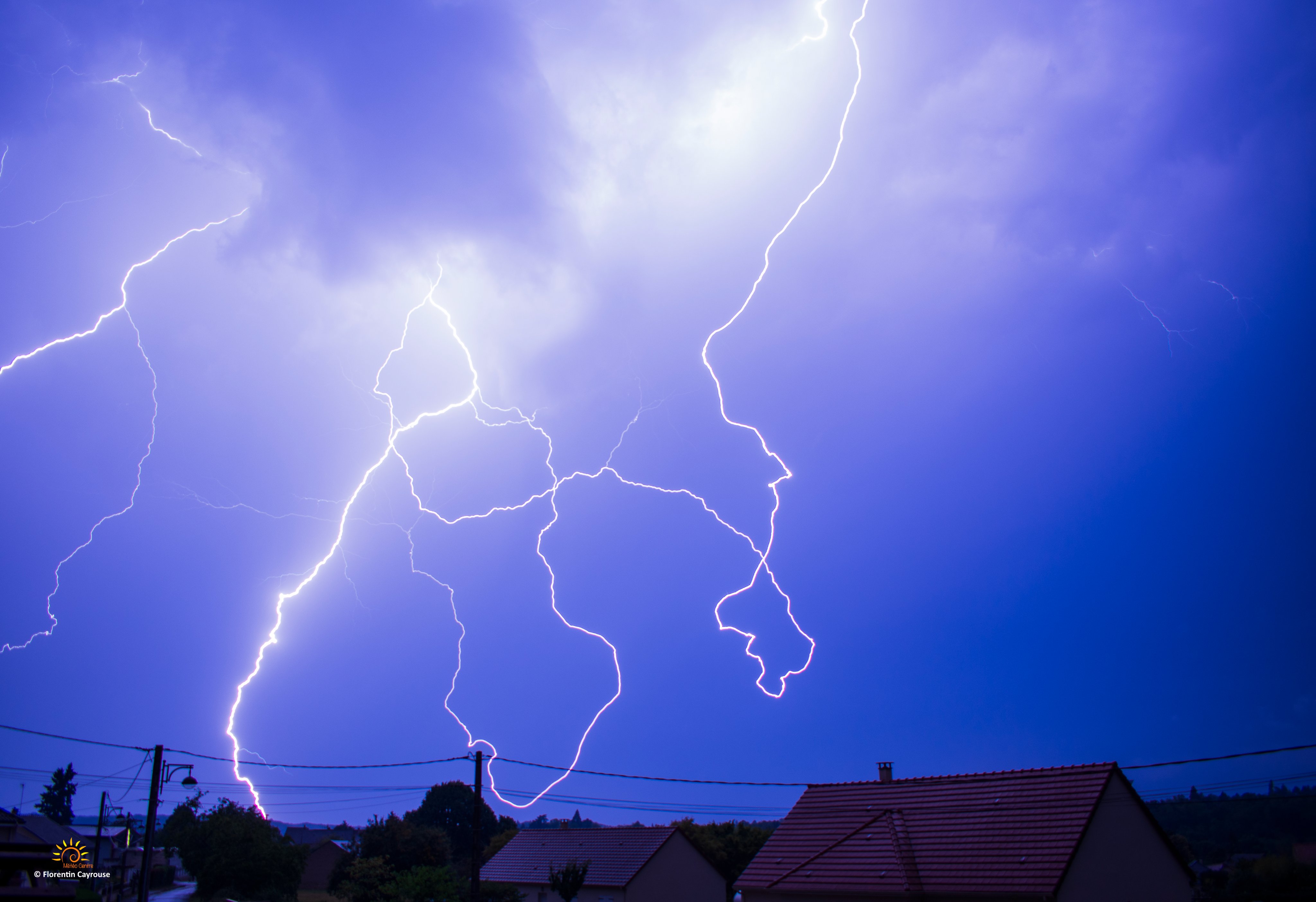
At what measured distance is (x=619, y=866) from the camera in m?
22.4

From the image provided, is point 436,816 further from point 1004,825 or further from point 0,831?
point 1004,825

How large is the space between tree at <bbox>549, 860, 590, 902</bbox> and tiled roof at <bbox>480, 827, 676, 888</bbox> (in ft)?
4.04

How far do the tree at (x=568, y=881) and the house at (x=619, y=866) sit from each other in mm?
1142

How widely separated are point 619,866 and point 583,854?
7.54 ft

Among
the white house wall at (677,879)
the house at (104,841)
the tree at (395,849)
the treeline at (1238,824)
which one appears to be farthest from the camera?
the treeline at (1238,824)

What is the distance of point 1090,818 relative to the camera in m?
13.1

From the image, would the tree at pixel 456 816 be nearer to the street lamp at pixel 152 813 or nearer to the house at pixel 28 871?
the street lamp at pixel 152 813

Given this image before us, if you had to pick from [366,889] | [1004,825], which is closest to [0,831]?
[366,889]

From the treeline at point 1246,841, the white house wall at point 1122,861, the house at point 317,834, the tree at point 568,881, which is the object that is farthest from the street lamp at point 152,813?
the house at point 317,834

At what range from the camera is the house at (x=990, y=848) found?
12.7 m

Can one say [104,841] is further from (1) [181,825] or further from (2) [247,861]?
(2) [247,861]

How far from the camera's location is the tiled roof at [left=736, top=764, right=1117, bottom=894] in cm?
1291

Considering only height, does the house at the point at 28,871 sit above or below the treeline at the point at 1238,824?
above

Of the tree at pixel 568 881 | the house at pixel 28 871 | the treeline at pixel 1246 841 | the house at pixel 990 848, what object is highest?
the house at pixel 28 871
